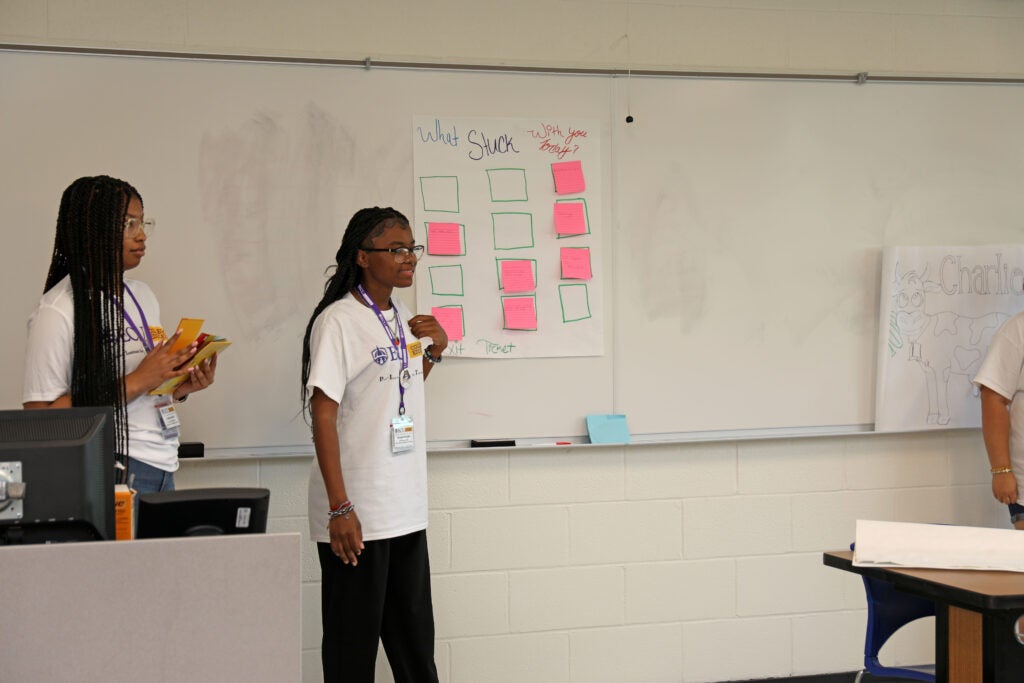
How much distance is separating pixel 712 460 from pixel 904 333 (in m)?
0.91

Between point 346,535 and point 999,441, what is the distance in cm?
230

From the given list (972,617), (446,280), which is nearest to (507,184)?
(446,280)

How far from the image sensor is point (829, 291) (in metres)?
3.80

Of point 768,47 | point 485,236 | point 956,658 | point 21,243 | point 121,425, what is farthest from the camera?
point 768,47

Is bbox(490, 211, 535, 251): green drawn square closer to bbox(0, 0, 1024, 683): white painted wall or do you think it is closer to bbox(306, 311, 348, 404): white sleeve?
bbox(0, 0, 1024, 683): white painted wall

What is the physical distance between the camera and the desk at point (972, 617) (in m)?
1.88

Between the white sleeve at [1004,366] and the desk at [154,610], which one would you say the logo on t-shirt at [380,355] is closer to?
the desk at [154,610]

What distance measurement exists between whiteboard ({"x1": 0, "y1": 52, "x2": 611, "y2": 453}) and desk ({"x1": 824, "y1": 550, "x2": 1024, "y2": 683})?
1.79 m

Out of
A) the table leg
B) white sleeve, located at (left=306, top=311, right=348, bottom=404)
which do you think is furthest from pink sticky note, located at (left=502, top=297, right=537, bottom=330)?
the table leg

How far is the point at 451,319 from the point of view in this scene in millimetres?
3492

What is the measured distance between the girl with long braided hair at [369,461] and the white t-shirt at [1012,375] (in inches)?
79.9

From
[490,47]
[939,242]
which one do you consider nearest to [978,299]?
[939,242]

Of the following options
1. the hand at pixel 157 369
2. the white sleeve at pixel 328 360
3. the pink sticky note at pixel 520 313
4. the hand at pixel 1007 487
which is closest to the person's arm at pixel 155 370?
the hand at pixel 157 369

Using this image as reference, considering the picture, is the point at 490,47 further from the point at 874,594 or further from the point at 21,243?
the point at 874,594
